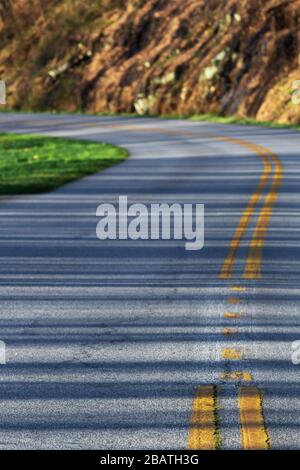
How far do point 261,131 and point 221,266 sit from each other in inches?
1216

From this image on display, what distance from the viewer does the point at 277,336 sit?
9023mm

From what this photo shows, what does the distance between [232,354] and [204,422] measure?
1706 mm

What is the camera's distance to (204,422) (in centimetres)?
675

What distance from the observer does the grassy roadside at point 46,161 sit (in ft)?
80.4

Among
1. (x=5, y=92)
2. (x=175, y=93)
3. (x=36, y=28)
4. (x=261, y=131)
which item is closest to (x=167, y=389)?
(x=261, y=131)

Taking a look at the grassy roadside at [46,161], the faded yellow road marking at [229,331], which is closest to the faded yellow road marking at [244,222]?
the faded yellow road marking at [229,331]

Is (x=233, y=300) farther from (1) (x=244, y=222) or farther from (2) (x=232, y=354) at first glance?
(1) (x=244, y=222)

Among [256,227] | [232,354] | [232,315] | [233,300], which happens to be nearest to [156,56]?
[256,227]

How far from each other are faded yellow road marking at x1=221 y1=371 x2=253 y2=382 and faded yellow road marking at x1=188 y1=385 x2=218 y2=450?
0.27 m

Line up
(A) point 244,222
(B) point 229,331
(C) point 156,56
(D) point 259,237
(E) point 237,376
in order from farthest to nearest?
(C) point 156,56 → (A) point 244,222 → (D) point 259,237 → (B) point 229,331 → (E) point 237,376

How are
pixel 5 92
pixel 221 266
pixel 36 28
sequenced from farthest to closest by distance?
1. pixel 36 28
2. pixel 5 92
3. pixel 221 266

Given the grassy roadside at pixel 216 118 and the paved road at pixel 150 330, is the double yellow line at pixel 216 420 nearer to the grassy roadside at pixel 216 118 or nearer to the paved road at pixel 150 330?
the paved road at pixel 150 330

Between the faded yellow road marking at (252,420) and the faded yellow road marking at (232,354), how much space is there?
84 cm
